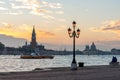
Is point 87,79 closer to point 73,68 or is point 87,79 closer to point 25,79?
point 25,79

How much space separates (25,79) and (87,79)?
16.6 ft

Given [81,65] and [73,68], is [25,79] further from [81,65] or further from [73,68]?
[81,65]

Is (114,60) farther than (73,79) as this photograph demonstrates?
Yes

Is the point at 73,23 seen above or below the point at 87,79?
above

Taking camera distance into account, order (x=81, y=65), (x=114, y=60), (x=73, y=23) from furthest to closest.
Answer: (x=114, y=60) → (x=81, y=65) → (x=73, y=23)

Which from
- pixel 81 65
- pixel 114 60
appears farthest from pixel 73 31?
pixel 114 60

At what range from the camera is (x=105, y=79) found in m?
34.5

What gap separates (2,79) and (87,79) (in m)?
6.89

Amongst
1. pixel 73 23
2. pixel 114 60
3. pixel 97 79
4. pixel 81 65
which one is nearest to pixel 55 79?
pixel 97 79

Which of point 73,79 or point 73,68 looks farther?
point 73,68

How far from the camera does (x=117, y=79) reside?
113ft

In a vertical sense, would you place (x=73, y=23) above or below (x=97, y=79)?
above

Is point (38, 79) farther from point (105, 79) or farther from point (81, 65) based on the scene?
point (81, 65)

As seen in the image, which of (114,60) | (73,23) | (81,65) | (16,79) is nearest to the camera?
(16,79)
